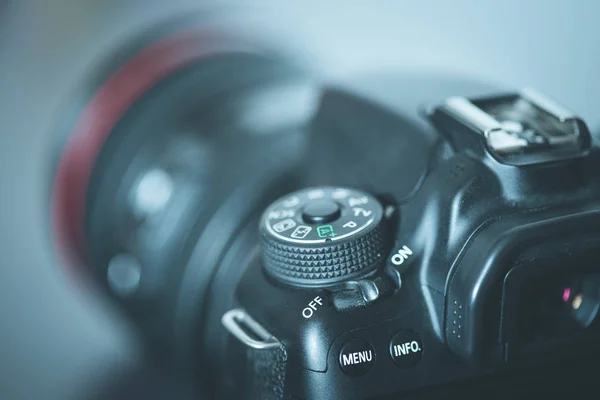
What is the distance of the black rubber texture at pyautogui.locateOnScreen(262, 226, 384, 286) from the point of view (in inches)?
16.3

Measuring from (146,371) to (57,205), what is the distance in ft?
0.63

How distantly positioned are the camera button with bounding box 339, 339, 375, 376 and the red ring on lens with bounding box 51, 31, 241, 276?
1.32ft

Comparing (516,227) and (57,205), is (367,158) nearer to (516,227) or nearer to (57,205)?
(516,227)

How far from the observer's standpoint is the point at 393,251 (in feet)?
1.43

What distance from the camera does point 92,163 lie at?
73cm

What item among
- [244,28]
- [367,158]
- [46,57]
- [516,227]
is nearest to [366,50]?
[244,28]

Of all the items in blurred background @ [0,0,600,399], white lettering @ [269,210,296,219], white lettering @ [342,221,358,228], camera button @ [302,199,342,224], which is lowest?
blurred background @ [0,0,600,399]

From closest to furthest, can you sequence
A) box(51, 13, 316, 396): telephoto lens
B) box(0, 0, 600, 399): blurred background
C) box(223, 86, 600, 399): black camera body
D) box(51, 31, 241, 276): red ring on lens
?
box(223, 86, 600, 399): black camera body
box(51, 13, 316, 396): telephoto lens
box(51, 31, 241, 276): red ring on lens
box(0, 0, 600, 399): blurred background

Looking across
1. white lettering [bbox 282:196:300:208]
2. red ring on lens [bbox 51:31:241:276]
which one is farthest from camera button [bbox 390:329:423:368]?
red ring on lens [bbox 51:31:241:276]

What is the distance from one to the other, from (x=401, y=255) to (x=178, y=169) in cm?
27

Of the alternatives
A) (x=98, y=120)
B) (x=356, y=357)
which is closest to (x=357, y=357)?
(x=356, y=357)

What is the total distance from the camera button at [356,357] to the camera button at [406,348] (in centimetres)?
1

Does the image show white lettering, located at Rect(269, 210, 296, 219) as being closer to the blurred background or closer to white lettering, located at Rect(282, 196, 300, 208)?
white lettering, located at Rect(282, 196, 300, 208)

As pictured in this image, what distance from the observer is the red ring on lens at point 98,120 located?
2.39 ft
